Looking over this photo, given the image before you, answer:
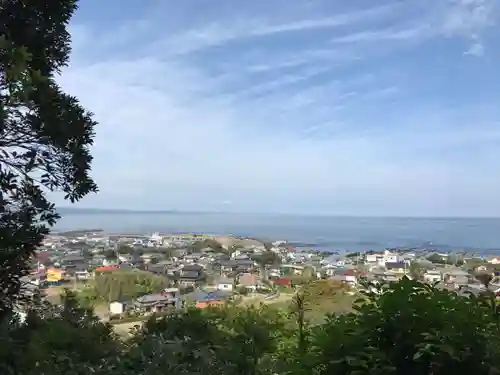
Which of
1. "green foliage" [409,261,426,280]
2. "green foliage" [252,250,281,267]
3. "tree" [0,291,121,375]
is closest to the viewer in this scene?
"tree" [0,291,121,375]

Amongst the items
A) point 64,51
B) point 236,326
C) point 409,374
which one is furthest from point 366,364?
point 64,51

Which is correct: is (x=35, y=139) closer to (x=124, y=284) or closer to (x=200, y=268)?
(x=124, y=284)

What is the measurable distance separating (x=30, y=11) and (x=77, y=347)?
5.92 feet

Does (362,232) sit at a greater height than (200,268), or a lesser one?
lesser

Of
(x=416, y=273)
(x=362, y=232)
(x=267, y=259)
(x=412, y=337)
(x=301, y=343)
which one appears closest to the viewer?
(x=412, y=337)

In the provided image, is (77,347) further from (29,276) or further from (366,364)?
(366,364)

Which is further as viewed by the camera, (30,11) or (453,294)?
(30,11)

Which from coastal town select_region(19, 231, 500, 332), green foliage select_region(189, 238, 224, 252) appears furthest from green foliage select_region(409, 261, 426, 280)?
green foliage select_region(189, 238, 224, 252)

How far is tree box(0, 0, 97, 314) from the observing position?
2154 mm

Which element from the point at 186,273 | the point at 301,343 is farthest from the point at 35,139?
the point at 186,273

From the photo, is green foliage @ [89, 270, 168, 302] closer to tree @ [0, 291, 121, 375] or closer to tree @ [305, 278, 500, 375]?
tree @ [0, 291, 121, 375]

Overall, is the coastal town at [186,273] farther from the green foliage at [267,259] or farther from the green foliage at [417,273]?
the green foliage at [417,273]

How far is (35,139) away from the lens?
2354mm

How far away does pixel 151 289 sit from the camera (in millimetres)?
7496
